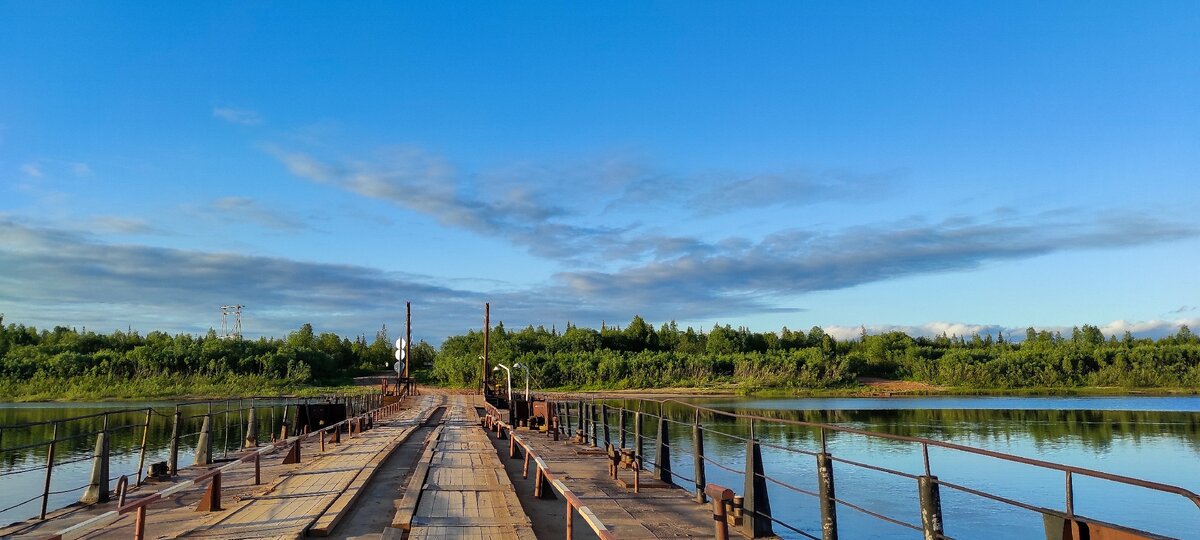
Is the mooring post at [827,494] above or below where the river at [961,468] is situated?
above

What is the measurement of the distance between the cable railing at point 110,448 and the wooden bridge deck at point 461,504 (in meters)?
3.67

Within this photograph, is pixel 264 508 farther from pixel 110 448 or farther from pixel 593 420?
pixel 110 448

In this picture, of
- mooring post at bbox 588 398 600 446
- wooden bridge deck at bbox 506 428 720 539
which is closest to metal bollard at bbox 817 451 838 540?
wooden bridge deck at bbox 506 428 720 539

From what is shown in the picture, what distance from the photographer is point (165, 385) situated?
8681 cm

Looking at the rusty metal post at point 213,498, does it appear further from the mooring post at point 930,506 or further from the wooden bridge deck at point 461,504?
the mooring post at point 930,506

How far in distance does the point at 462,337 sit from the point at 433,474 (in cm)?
12630

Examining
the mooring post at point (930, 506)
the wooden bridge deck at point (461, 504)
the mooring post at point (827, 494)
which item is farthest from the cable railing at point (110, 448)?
the mooring post at point (930, 506)

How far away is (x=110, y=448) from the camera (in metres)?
27.6

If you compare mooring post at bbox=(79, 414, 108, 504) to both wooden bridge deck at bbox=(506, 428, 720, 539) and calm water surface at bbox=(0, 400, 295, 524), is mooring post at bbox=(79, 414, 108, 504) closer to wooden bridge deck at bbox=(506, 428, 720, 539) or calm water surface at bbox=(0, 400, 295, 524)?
calm water surface at bbox=(0, 400, 295, 524)

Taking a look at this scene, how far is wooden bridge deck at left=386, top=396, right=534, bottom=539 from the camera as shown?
6.80m

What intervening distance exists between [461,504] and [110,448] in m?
25.6

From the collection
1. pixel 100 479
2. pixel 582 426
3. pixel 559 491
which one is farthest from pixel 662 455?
pixel 582 426

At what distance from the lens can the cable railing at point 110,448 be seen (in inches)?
432

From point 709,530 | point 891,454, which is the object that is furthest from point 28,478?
point 891,454
